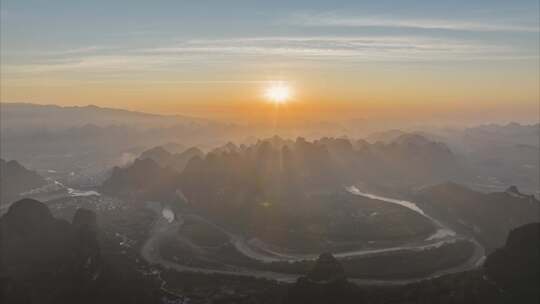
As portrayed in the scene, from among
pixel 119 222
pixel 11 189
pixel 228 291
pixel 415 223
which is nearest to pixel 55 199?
pixel 11 189

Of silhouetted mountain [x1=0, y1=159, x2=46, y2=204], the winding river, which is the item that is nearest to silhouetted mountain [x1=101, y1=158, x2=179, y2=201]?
silhouetted mountain [x1=0, y1=159, x2=46, y2=204]

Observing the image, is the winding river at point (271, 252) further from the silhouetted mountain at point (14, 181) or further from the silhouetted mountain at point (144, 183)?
the silhouetted mountain at point (14, 181)

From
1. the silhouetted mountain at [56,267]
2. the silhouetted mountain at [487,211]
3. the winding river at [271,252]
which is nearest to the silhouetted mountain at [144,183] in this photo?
the winding river at [271,252]

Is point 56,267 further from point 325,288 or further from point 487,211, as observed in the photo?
point 487,211

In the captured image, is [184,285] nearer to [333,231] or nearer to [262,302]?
[262,302]

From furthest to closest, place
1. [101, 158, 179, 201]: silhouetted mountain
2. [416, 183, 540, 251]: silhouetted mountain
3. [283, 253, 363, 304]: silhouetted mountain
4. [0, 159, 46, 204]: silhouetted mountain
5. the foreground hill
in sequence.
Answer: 1. [0, 159, 46, 204]: silhouetted mountain
2. [101, 158, 179, 201]: silhouetted mountain
3. [416, 183, 540, 251]: silhouetted mountain
4. [283, 253, 363, 304]: silhouetted mountain
5. the foreground hill

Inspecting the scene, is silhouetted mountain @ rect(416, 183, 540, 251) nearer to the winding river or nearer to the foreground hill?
the winding river

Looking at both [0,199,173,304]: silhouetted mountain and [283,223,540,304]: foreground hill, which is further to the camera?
[0,199,173,304]: silhouetted mountain
